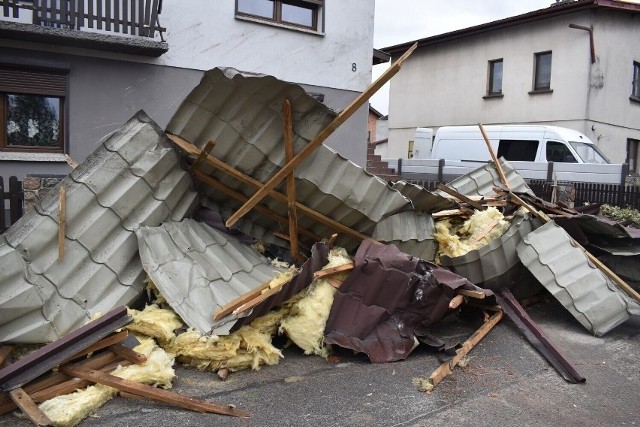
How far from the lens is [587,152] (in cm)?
1491

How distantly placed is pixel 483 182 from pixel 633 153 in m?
16.2

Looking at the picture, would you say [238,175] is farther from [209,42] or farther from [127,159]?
[209,42]

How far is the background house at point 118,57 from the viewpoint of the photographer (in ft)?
30.0

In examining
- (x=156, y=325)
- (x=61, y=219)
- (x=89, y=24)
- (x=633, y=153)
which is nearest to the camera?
(x=156, y=325)

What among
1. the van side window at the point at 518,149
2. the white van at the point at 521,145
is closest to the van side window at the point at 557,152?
the white van at the point at 521,145

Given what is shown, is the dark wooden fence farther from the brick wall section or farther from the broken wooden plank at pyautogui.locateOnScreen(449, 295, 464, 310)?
the broken wooden plank at pyautogui.locateOnScreen(449, 295, 464, 310)

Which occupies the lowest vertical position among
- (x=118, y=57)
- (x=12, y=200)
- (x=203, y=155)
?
(x=12, y=200)

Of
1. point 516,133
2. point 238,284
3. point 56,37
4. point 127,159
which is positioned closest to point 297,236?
point 238,284

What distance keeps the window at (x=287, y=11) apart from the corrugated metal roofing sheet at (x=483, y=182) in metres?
5.75

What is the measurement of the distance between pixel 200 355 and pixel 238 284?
0.92 meters

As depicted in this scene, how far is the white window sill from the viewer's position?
912cm

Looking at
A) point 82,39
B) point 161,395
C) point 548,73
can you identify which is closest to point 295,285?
point 161,395

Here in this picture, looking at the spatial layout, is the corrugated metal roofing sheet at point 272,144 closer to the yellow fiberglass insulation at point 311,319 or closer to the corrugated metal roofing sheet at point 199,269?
the corrugated metal roofing sheet at point 199,269

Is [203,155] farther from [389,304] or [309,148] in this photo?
[389,304]
